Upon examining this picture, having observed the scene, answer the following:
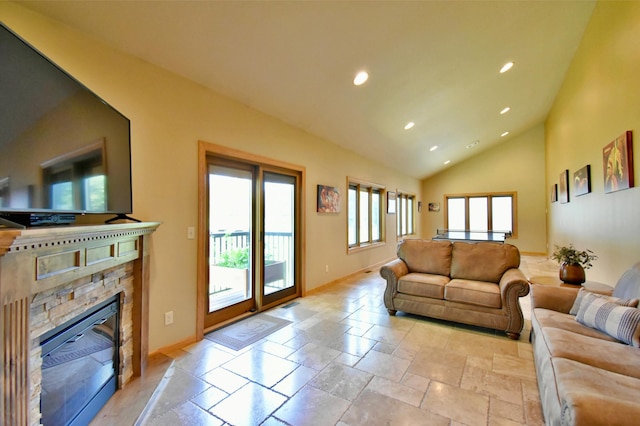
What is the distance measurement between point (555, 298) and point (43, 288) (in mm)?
3497

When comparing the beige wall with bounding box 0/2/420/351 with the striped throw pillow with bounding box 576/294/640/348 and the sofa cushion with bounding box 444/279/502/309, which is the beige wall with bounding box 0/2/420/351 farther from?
the striped throw pillow with bounding box 576/294/640/348

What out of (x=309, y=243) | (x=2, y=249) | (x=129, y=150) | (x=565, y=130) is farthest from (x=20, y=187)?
(x=565, y=130)

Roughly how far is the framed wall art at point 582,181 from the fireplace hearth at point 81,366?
6006 mm

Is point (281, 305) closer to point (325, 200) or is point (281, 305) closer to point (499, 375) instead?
point (325, 200)

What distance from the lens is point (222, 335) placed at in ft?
9.70

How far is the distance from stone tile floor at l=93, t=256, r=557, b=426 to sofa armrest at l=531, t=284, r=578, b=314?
0.51m

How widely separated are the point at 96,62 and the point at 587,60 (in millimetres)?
6209

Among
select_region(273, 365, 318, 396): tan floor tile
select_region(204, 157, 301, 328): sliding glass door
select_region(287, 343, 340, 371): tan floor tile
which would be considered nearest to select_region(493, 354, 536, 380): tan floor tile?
select_region(287, 343, 340, 371): tan floor tile

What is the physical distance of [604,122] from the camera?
3.59 meters

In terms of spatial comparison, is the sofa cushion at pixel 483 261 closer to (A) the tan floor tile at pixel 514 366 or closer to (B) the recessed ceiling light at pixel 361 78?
(A) the tan floor tile at pixel 514 366

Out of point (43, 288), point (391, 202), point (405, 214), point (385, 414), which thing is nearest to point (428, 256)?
point (385, 414)

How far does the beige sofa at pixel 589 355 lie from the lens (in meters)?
1.12

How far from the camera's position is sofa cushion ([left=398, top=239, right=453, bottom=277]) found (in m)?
3.71

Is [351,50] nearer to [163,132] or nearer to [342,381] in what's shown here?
[163,132]
